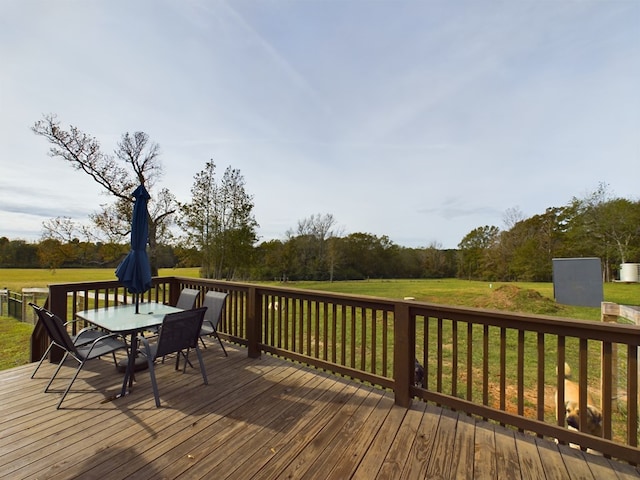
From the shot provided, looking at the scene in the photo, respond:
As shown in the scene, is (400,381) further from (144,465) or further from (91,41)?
(91,41)

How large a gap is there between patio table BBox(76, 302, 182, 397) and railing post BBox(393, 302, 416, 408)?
97.7 inches

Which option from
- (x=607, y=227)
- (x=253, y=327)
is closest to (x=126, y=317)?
(x=253, y=327)

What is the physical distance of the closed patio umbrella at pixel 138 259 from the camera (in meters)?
3.16

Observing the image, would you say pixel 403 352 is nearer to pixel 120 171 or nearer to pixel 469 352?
pixel 469 352

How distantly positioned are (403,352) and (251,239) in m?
14.1

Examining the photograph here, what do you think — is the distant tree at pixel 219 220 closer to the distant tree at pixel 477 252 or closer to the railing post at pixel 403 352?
the railing post at pixel 403 352

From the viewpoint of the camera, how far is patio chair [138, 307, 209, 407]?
8.17 feet

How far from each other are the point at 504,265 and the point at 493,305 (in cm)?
2141

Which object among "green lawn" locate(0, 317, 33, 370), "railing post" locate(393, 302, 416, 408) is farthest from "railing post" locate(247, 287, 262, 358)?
"green lawn" locate(0, 317, 33, 370)

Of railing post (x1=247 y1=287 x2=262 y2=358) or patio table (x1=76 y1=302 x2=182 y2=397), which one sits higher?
patio table (x1=76 y1=302 x2=182 y2=397)

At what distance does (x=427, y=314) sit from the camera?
94.3 inches

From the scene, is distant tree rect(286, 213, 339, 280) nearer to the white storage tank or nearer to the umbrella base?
the white storage tank

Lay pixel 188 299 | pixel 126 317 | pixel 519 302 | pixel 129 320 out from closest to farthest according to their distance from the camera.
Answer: pixel 129 320 → pixel 126 317 → pixel 188 299 → pixel 519 302

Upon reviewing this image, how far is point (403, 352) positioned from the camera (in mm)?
2502
